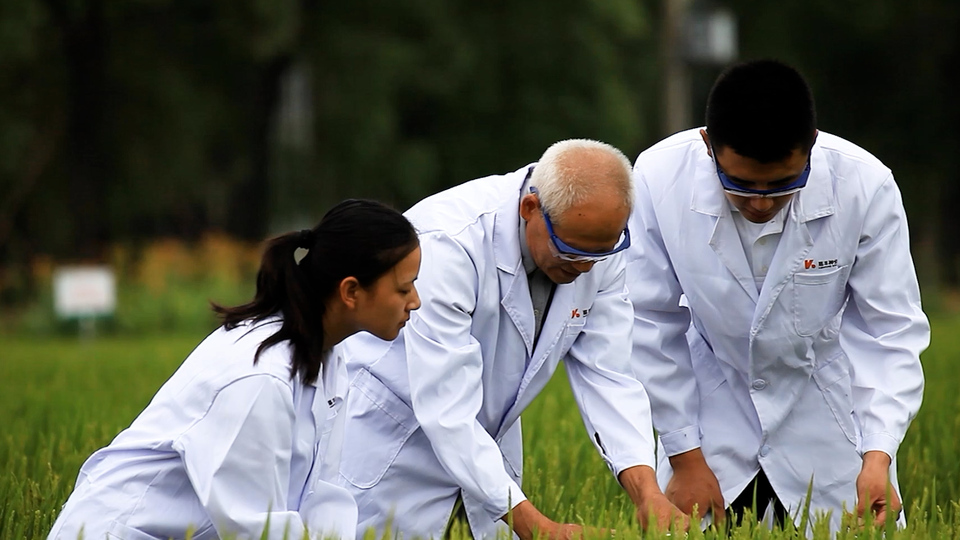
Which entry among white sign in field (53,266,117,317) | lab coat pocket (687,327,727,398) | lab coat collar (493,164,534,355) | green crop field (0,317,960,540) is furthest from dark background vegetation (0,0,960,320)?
lab coat collar (493,164,534,355)

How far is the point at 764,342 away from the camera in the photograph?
438 cm

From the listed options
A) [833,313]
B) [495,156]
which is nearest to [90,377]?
[833,313]

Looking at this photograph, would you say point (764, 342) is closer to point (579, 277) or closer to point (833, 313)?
point (833, 313)

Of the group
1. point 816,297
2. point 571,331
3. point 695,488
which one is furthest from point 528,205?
point 695,488

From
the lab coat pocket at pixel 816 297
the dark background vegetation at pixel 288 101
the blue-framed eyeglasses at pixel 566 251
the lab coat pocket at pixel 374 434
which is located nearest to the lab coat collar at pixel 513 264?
the blue-framed eyeglasses at pixel 566 251

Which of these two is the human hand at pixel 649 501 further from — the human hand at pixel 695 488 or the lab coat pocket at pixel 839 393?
the lab coat pocket at pixel 839 393

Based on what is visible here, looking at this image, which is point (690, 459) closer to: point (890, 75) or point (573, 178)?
point (573, 178)

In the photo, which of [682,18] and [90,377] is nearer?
A: [90,377]

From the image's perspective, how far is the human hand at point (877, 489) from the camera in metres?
3.86

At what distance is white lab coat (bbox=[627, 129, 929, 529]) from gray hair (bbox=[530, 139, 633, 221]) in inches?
23.3

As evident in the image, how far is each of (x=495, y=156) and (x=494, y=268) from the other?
2229cm

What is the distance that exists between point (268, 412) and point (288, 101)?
25784 mm

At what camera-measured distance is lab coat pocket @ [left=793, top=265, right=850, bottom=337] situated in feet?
14.1

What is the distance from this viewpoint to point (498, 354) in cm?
430
